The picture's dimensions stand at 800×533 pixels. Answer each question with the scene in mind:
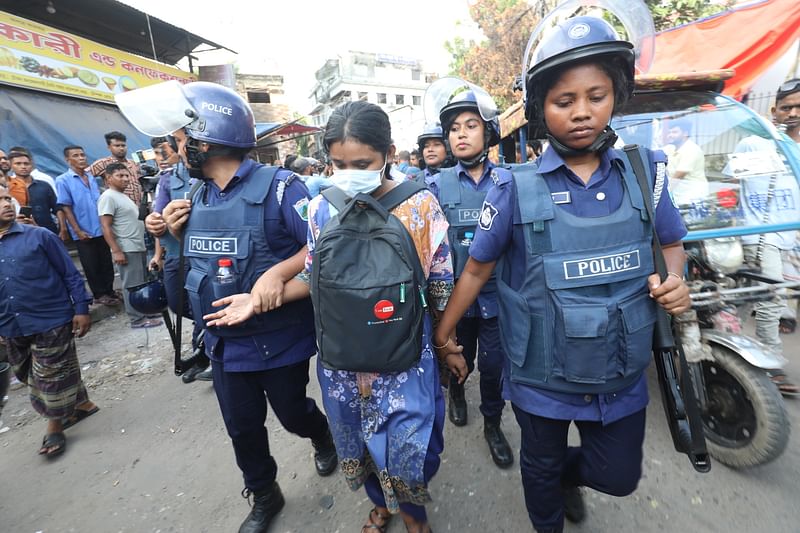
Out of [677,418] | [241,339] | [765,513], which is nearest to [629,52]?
[677,418]

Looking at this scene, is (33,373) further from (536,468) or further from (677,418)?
(677,418)

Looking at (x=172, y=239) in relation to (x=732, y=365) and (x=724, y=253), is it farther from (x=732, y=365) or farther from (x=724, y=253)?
(x=724, y=253)

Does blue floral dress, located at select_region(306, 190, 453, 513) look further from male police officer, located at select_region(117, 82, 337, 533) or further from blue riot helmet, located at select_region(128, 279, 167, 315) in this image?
blue riot helmet, located at select_region(128, 279, 167, 315)

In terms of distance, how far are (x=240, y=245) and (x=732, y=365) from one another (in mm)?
2550

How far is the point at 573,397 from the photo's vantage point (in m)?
1.41

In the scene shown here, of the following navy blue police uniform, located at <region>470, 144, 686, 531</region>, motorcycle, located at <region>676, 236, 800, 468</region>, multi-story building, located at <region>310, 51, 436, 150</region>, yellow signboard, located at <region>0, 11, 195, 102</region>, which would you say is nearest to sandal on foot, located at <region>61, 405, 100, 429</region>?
navy blue police uniform, located at <region>470, 144, 686, 531</region>

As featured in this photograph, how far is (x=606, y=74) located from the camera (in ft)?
4.38

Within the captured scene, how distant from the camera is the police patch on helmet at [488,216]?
1408 millimetres

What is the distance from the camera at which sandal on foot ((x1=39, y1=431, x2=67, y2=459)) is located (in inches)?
112

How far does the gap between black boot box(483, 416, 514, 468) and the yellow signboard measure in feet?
32.6

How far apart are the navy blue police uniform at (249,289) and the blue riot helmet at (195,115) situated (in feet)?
0.47

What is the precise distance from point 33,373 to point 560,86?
3918 mm

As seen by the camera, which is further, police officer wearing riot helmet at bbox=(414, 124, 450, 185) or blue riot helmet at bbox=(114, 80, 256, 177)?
police officer wearing riot helmet at bbox=(414, 124, 450, 185)

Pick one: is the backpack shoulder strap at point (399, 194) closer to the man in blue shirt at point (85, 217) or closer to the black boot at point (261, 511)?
the black boot at point (261, 511)
